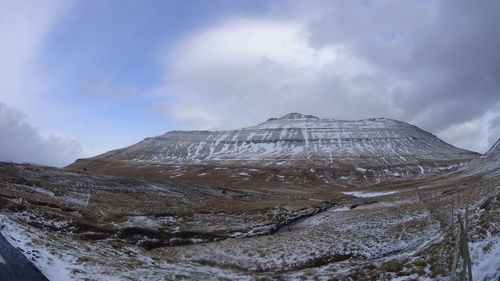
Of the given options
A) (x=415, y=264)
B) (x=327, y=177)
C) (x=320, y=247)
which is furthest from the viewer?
(x=327, y=177)

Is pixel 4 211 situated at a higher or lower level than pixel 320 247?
higher

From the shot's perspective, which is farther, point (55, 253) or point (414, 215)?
point (414, 215)

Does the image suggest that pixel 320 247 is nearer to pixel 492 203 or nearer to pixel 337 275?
pixel 337 275

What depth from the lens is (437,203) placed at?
3497 centimetres

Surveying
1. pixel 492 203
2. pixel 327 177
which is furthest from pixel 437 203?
pixel 327 177

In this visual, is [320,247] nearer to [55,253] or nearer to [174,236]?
[174,236]

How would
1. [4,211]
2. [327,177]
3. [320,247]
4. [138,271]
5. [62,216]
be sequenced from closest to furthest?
[138,271] < [320,247] < [4,211] < [62,216] < [327,177]

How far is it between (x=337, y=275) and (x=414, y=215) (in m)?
18.6

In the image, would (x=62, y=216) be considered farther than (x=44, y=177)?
No

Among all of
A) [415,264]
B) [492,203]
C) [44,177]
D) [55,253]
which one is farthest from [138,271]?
[44,177]

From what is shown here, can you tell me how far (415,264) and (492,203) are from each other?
321 inches

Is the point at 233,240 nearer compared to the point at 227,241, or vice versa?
the point at 227,241

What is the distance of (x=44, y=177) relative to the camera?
6072 cm

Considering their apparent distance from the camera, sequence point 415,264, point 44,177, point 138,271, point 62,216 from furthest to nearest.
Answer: point 44,177, point 62,216, point 138,271, point 415,264
